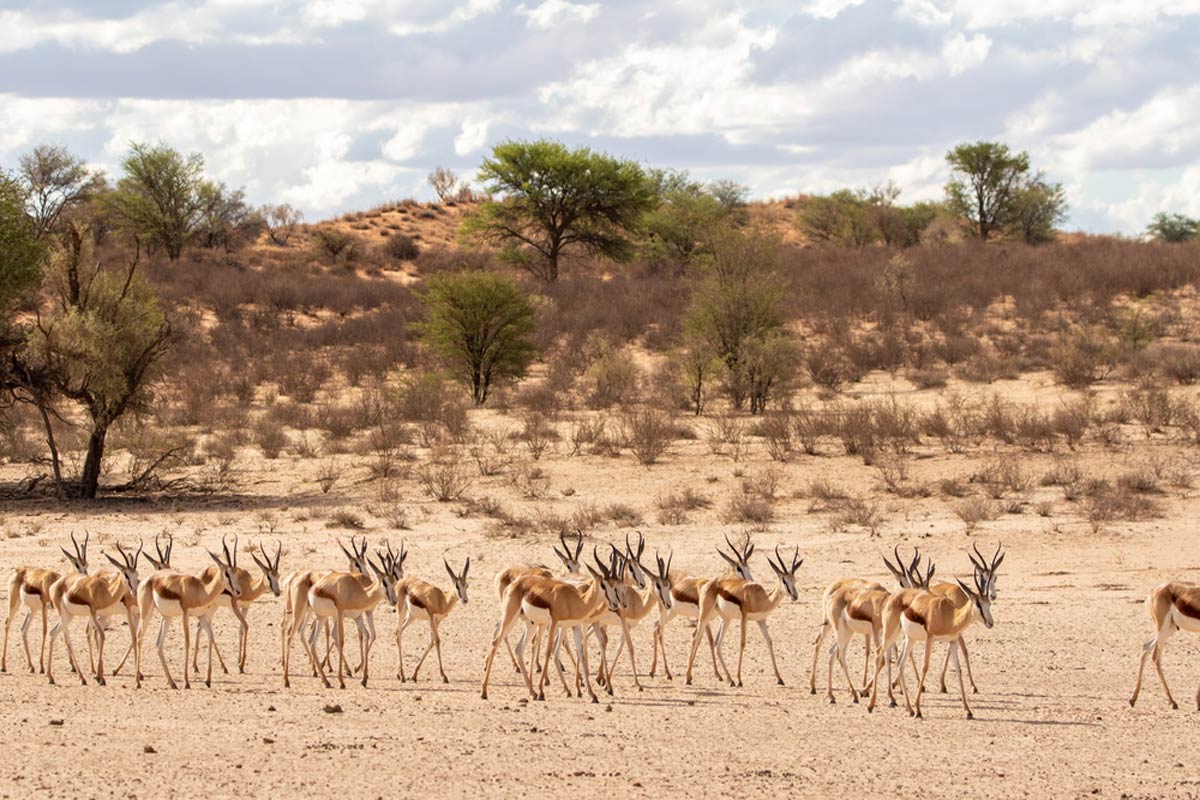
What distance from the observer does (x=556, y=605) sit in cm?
1057

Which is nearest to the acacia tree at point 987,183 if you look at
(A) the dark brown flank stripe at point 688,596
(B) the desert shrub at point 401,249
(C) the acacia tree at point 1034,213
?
(C) the acacia tree at point 1034,213

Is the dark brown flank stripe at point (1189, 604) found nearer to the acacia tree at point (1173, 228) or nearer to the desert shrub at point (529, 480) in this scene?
the desert shrub at point (529, 480)

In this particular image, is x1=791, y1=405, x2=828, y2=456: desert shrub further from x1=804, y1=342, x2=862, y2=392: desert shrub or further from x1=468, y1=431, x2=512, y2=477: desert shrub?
x1=804, y1=342, x2=862, y2=392: desert shrub

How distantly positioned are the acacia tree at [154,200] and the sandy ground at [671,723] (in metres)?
41.0

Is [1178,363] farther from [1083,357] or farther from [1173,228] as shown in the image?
[1173,228]

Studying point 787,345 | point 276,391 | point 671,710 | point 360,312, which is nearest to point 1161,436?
point 787,345

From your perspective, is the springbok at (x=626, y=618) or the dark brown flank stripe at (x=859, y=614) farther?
the springbok at (x=626, y=618)

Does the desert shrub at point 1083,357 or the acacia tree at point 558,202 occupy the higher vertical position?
the acacia tree at point 558,202

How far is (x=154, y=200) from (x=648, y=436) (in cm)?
3837

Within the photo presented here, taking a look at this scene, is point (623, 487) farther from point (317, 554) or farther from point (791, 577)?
point (791, 577)

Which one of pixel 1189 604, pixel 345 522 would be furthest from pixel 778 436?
pixel 1189 604

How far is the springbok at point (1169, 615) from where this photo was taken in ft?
34.3

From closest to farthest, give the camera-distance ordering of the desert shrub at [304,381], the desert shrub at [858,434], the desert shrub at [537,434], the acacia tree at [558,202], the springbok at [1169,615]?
1. the springbok at [1169,615]
2. the desert shrub at [858,434]
3. the desert shrub at [537,434]
4. the desert shrub at [304,381]
5. the acacia tree at [558,202]

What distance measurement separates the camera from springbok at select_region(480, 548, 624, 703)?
10578mm
